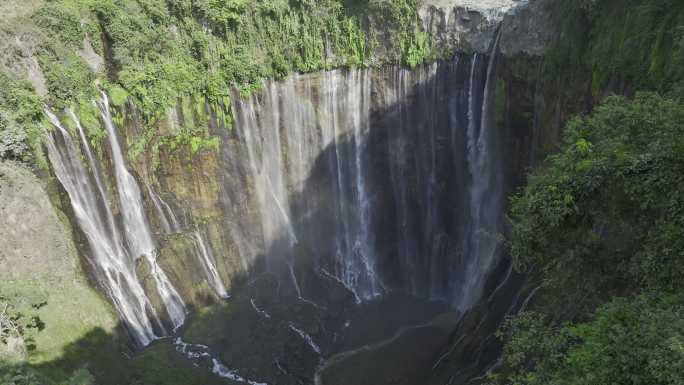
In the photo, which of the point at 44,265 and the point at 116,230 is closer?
the point at 44,265

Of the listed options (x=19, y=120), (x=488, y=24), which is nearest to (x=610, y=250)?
(x=488, y=24)

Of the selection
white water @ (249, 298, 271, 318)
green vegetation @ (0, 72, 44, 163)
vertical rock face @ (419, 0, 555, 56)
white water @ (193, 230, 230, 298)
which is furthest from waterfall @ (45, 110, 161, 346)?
vertical rock face @ (419, 0, 555, 56)

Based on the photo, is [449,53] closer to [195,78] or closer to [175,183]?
[195,78]

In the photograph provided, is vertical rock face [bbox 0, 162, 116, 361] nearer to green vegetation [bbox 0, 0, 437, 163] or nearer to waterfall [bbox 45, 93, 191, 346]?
waterfall [bbox 45, 93, 191, 346]

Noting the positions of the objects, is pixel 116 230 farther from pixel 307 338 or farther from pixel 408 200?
pixel 408 200

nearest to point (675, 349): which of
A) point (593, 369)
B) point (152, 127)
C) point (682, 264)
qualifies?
point (593, 369)

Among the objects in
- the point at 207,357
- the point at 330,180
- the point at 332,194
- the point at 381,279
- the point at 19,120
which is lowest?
the point at 381,279
